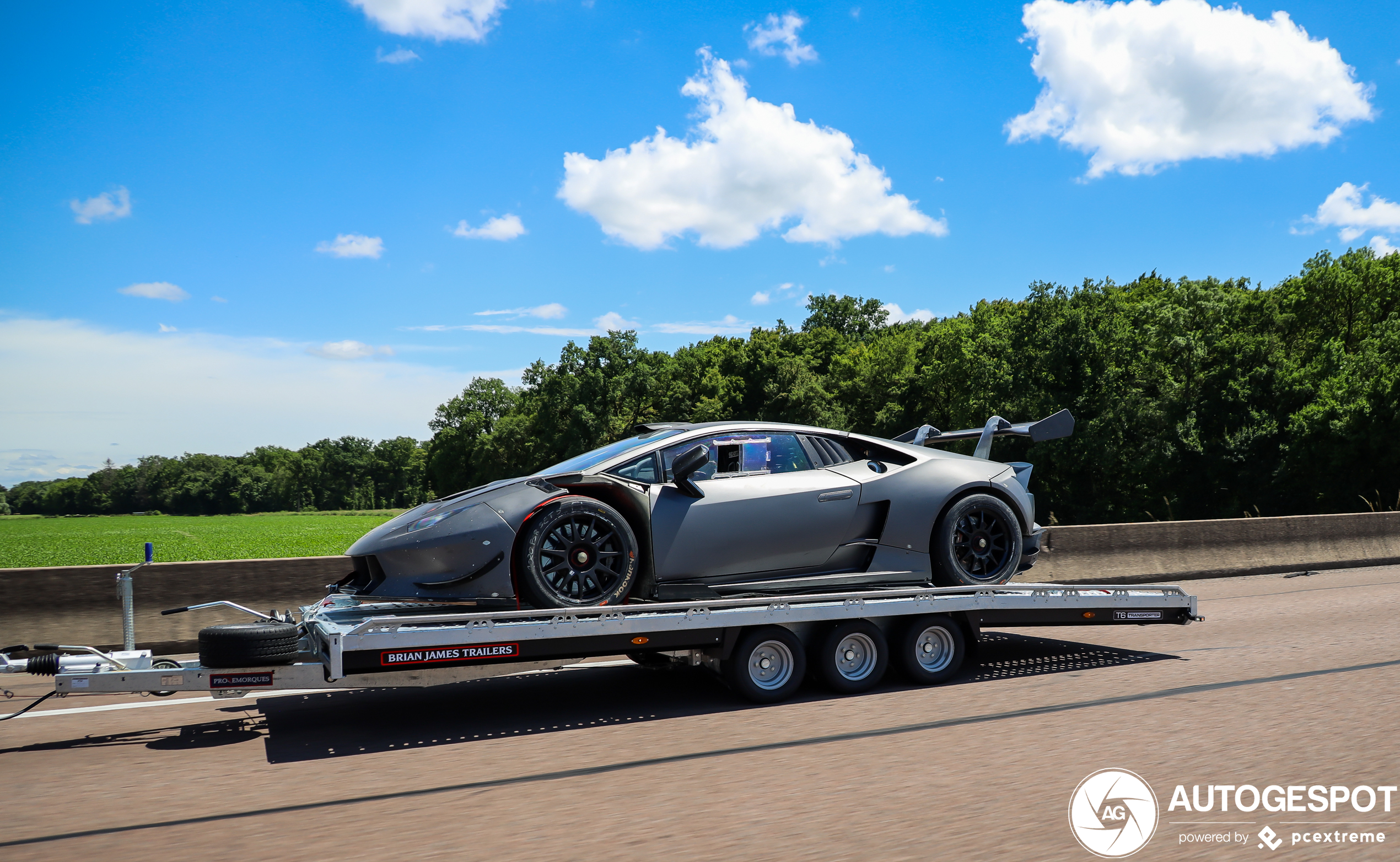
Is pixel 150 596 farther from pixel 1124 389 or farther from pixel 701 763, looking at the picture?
pixel 1124 389

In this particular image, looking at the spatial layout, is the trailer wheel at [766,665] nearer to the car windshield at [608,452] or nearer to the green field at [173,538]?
the car windshield at [608,452]

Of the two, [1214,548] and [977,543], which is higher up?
[977,543]

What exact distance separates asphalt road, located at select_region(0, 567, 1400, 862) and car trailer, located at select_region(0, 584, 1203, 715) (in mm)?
302

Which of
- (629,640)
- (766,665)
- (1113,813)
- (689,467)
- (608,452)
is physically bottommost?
(1113,813)

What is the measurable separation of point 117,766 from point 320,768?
1148mm

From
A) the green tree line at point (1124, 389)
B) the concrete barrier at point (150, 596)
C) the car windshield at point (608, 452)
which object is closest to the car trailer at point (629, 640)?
the car windshield at point (608, 452)

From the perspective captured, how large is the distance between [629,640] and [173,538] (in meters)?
65.7

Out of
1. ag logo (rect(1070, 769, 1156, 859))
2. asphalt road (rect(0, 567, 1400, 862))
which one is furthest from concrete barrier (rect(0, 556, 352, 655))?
ag logo (rect(1070, 769, 1156, 859))

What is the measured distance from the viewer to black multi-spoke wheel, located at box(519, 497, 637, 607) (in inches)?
247

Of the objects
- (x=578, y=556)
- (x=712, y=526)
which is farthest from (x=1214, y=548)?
(x=578, y=556)

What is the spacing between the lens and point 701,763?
17.4ft

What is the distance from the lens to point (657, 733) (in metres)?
6.03

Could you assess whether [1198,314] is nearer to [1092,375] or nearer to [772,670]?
[1092,375]

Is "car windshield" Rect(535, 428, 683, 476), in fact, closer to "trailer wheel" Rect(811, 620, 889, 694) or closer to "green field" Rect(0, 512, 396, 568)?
"trailer wheel" Rect(811, 620, 889, 694)
